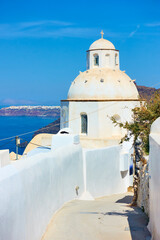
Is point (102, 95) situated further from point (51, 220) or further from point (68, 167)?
point (51, 220)

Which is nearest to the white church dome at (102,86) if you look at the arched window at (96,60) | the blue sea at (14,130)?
the arched window at (96,60)

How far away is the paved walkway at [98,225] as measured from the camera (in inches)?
262

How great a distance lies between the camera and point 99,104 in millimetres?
19469

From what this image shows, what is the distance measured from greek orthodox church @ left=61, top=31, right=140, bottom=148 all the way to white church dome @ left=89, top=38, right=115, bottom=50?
1.41 meters

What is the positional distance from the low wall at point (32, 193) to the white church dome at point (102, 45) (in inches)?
488

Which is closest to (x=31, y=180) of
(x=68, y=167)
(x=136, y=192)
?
(x=68, y=167)

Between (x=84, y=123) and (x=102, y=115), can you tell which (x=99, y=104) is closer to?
(x=102, y=115)

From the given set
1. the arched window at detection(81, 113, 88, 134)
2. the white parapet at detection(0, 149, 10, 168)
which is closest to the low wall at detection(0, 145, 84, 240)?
the white parapet at detection(0, 149, 10, 168)

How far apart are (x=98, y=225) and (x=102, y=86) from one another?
13.2m

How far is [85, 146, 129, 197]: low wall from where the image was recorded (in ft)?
46.6

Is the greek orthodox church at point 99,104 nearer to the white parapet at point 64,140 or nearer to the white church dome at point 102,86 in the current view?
the white church dome at point 102,86

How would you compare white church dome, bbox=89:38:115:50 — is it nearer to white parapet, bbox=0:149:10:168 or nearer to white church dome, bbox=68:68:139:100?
white church dome, bbox=68:68:139:100

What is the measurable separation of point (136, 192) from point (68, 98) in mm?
11179

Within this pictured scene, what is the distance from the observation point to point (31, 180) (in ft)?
20.9
